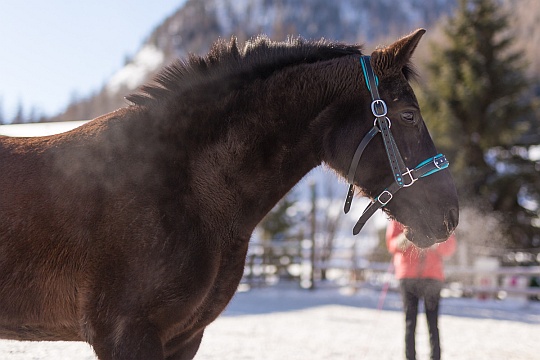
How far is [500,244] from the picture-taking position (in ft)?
67.2

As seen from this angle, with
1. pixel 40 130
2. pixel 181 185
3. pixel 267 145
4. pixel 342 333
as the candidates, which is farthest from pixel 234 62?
pixel 342 333

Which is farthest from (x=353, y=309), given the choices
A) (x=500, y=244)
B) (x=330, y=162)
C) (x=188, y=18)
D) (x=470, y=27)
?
(x=188, y=18)

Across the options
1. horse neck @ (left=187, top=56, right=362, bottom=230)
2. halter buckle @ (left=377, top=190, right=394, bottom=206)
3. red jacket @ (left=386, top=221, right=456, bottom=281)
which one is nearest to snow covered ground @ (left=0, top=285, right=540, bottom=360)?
red jacket @ (left=386, top=221, right=456, bottom=281)

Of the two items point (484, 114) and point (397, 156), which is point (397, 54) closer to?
point (397, 156)

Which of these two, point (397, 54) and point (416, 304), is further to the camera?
point (416, 304)

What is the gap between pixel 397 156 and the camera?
2807 mm

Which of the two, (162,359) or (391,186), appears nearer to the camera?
(162,359)

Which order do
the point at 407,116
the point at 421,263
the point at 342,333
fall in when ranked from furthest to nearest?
the point at 342,333 < the point at 421,263 < the point at 407,116

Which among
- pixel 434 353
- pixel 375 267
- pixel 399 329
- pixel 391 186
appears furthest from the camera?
pixel 375 267

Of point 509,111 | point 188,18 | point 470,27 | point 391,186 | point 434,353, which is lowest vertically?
point 434,353

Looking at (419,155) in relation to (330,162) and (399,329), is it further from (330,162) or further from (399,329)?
(399,329)

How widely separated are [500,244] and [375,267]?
5792mm

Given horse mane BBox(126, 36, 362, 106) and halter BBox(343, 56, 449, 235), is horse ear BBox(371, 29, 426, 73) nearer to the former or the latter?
halter BBox(343, 56, 449, 235)

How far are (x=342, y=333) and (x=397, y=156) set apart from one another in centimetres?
691
